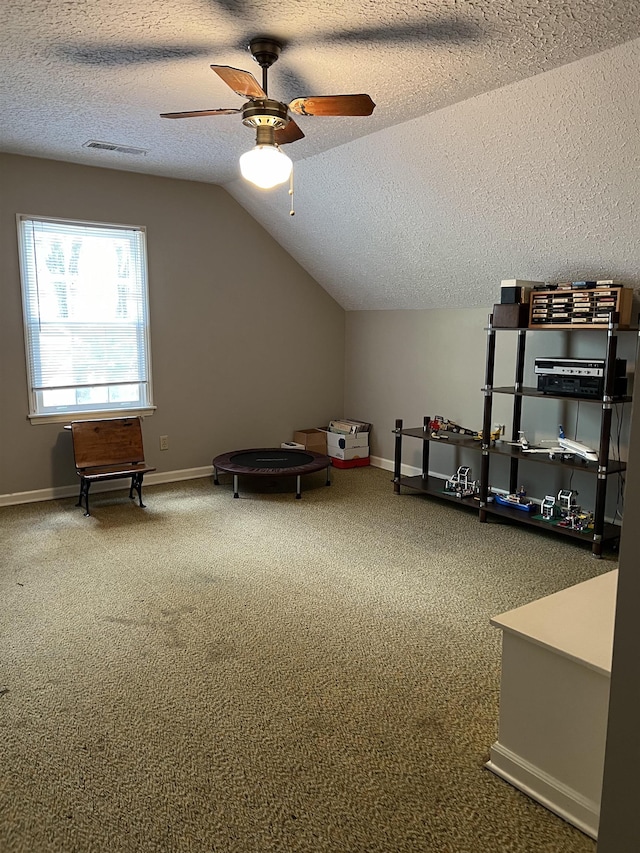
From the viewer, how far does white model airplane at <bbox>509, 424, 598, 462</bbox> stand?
412cm

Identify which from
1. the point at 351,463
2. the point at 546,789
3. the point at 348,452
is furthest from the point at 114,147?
the point at 546,789

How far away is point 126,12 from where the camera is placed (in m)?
2.57

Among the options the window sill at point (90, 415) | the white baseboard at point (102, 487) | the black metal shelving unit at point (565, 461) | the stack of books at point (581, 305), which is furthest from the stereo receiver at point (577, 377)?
the window sill at point (90, 415)

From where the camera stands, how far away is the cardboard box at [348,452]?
615 centimetres

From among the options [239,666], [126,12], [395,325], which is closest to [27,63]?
[126,12]

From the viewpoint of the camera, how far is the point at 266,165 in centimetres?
289

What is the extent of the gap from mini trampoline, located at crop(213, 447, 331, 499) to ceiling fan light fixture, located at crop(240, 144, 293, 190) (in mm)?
2574

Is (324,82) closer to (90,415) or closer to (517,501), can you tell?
(517,501)

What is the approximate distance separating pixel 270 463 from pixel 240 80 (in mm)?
3271

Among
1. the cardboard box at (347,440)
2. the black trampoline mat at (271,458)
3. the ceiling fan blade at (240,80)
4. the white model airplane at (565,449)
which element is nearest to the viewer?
the ceiling fan blade at (240,80)

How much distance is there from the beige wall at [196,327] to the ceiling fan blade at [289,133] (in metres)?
2.50

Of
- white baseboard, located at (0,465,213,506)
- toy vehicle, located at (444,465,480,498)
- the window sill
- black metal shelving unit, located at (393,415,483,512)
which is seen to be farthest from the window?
toy vehicle, located at (444,465,480,498)

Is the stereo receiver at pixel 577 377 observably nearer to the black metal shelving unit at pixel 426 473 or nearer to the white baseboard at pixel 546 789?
the black metal shelving unit at pixel 426 473

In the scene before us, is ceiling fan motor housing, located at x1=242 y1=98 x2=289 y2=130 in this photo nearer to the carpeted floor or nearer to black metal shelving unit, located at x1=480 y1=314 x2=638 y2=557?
black metal shelving unit, located at x1=480 y1=314 x2=638 y2=557
